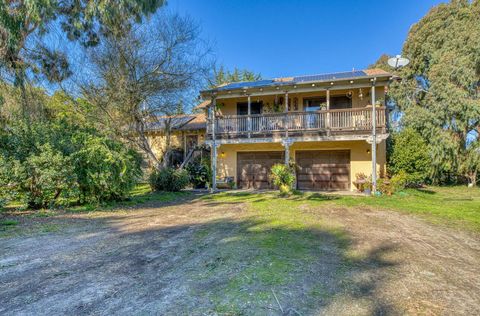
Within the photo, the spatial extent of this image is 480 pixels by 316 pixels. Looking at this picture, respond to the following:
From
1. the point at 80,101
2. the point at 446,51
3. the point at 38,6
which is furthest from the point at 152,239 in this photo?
the point at 446,51

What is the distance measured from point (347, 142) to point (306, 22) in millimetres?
9881

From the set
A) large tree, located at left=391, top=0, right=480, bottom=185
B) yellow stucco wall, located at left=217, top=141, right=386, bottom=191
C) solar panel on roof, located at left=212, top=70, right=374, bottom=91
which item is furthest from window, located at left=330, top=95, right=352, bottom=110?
large tree, located at left=391, top=0, right=480, bottom=185

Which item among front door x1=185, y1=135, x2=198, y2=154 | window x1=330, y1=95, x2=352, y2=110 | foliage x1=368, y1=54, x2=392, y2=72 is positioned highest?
foliage x1=368, y1=54, x2=392, y2=72

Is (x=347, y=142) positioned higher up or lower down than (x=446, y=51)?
lower down

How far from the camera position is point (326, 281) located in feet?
10.9

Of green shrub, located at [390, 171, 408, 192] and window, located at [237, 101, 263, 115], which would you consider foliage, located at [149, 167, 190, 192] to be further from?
green shrub, located at [390, 171, 408, 192]

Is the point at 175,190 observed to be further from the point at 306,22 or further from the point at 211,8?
the point at 306,22

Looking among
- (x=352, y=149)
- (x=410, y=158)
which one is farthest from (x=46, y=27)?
(x=410, y=158)

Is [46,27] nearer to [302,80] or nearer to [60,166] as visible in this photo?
[60,166]

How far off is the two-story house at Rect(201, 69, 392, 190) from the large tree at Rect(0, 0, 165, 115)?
5.66m

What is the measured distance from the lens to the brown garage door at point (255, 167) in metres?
15.5

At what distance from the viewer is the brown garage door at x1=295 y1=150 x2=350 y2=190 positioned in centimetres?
1427

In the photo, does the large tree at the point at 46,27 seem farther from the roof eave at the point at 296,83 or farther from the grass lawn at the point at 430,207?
the grass lawn at the point at 430,207

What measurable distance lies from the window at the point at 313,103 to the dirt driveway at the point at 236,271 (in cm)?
920
